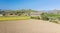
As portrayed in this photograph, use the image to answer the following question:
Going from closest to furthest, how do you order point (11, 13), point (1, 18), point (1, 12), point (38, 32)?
point (38, 32) → point (1, 18) → point (1, 12) → point (11, 13)

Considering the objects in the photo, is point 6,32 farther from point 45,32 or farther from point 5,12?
point 5,12

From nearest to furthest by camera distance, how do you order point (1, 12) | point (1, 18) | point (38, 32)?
point (38, 32) < point (1, 18) < point (1, 12)

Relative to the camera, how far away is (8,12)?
23.2 meters

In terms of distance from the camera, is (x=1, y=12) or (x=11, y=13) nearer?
(x=1, y=12)

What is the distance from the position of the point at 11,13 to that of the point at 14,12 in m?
1.01

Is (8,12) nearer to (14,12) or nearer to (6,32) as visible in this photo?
(14,12)

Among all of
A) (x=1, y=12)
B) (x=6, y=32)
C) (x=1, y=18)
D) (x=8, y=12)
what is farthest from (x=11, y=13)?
(x=6, y=32)

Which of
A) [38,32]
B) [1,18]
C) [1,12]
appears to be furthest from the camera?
[1,12]

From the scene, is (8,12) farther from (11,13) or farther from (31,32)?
(31,32)

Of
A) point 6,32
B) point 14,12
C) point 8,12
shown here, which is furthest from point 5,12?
point 6,32

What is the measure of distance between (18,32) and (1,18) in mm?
8964

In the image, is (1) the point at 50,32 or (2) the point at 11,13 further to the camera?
(2) the point at 11,13

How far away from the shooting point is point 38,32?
10992 mm

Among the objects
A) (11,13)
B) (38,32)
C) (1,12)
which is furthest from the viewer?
(11,13)
